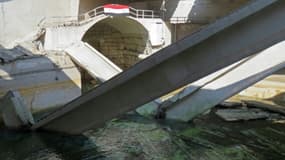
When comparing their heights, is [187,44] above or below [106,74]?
above

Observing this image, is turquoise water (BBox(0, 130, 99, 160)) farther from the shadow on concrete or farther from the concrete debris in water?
the concrete debris in water

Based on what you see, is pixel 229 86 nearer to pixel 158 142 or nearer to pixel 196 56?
pixel 158 142

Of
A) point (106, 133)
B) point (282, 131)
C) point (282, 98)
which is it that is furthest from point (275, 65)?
point (106, 133)

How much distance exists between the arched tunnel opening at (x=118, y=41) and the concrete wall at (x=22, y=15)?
241 cm

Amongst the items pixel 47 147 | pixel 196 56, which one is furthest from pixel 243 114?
pixel 196 56

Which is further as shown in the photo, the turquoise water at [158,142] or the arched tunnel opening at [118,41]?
the arched tunnel opening at [118,41]

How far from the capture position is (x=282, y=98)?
1230 centimetres

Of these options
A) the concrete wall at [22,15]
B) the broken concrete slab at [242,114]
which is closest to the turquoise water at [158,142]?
the broken concrete slab at [242,114]

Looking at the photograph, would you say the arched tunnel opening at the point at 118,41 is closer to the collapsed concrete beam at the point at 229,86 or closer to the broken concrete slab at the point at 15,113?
the collapsed concrete beam at the point at 229,86

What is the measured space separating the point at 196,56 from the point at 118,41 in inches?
628

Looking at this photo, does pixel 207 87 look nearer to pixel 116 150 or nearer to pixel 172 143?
pixel 172 143

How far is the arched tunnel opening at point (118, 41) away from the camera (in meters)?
18.3

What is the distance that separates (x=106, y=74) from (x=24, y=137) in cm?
512

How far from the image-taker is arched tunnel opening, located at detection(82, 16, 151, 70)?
18.3m
